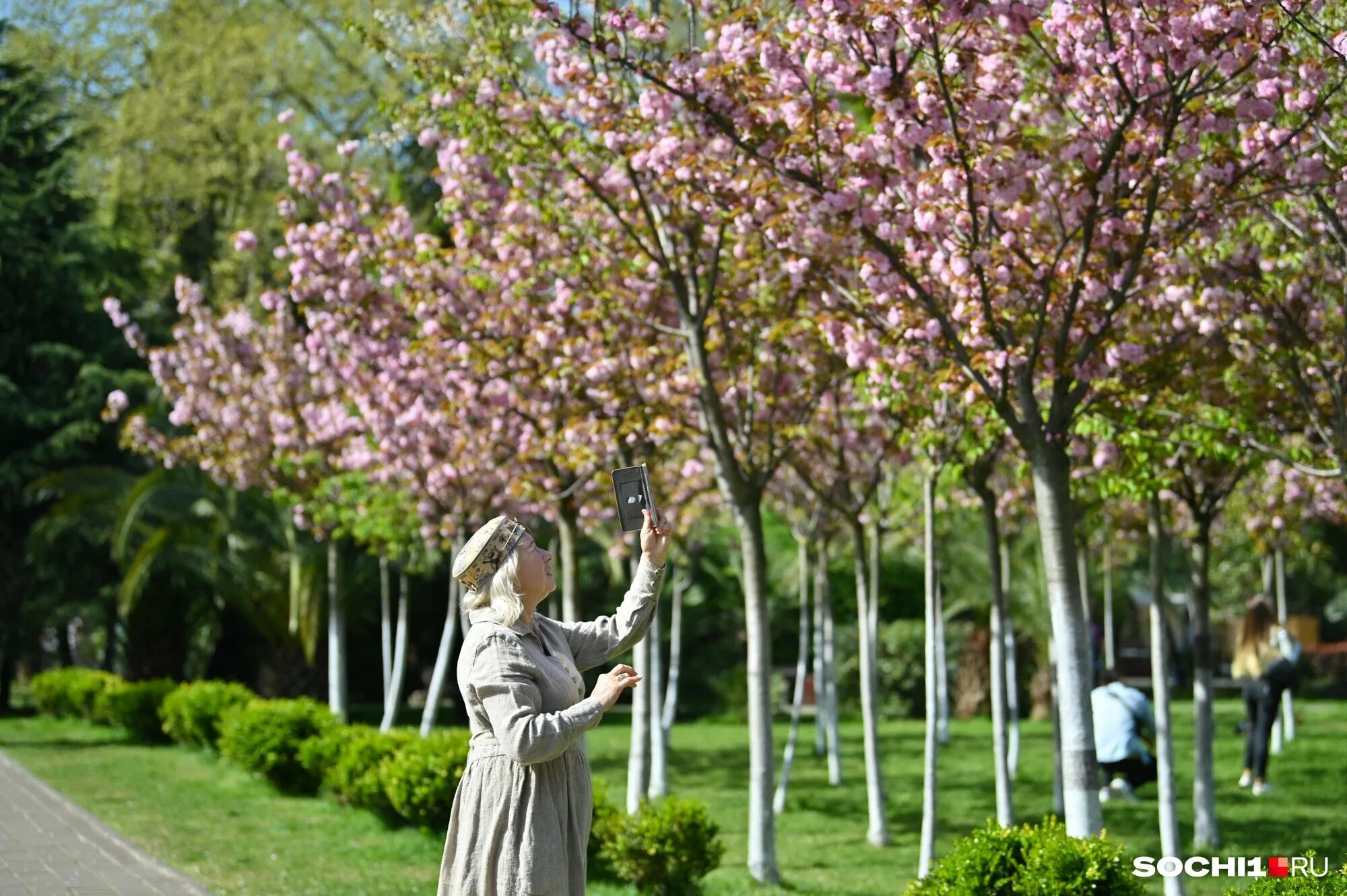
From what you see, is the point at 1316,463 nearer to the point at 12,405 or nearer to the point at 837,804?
the point at 837,804

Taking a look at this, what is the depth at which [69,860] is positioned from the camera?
9625 mm

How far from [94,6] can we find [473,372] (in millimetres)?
26135

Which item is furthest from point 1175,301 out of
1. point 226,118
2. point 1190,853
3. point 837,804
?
→ point 226,118

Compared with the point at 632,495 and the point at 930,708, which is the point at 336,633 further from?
the point at 632,495

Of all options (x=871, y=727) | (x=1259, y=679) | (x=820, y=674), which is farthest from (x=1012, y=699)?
(x=871, y=727)

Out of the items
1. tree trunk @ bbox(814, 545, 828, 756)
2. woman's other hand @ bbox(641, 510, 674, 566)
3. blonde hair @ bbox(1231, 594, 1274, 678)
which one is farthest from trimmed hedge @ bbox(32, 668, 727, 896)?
blonde hair @ bbox(1231, 594, 1274, 678)

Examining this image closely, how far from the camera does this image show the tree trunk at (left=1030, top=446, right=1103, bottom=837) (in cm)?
723

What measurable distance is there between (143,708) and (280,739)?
6645mm

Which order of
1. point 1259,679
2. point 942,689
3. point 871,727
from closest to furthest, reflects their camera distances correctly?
1. point 871,727
2. point 1259,679
3. point 942,689

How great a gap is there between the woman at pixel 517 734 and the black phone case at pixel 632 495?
0.99ft

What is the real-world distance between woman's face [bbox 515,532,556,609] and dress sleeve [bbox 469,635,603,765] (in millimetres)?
161

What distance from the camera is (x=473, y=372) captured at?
12383 mm

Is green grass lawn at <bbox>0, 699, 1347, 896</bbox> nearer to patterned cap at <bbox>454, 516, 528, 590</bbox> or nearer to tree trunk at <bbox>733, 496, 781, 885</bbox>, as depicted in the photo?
tree trunk at <bbox>733, 496, 781, 885</bbox>

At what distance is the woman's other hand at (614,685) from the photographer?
459 centimetres
